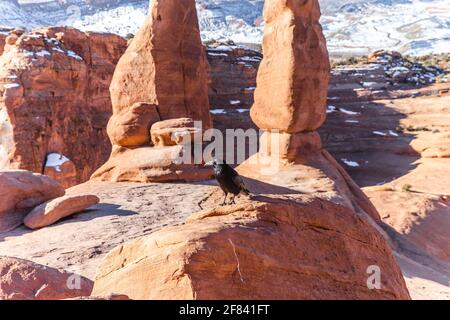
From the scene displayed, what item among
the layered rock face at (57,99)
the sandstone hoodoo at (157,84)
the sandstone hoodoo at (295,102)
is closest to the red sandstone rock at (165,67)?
the sandstone hoodoo at (157,84)

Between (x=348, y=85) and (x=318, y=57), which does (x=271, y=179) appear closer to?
(x=318, y=57)

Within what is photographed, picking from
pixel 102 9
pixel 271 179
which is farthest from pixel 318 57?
pixel 102 9

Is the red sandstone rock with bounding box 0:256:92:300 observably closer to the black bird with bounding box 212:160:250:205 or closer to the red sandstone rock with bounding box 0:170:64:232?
the black bird with bounding box 212:160:250:205

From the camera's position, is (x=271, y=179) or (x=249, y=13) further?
(x=249, y=13)

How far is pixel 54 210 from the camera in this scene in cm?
809

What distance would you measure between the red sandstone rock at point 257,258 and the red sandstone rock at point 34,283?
59 centimetres

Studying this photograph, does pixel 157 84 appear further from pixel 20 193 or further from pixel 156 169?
pixel 20 193

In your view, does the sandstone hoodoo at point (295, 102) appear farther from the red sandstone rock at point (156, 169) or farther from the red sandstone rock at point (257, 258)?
the red sandstone rock at point (257, 258)

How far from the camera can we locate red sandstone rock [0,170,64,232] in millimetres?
8406

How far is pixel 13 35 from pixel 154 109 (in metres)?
13.2

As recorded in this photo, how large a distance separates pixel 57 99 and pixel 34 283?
18180 mm

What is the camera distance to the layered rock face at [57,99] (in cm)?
1992

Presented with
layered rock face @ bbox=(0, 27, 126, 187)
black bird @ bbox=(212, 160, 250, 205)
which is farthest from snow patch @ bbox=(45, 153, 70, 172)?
black bird @ bbox=(212, 160, 250, 205)

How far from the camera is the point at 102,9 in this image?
9006 centimetres
